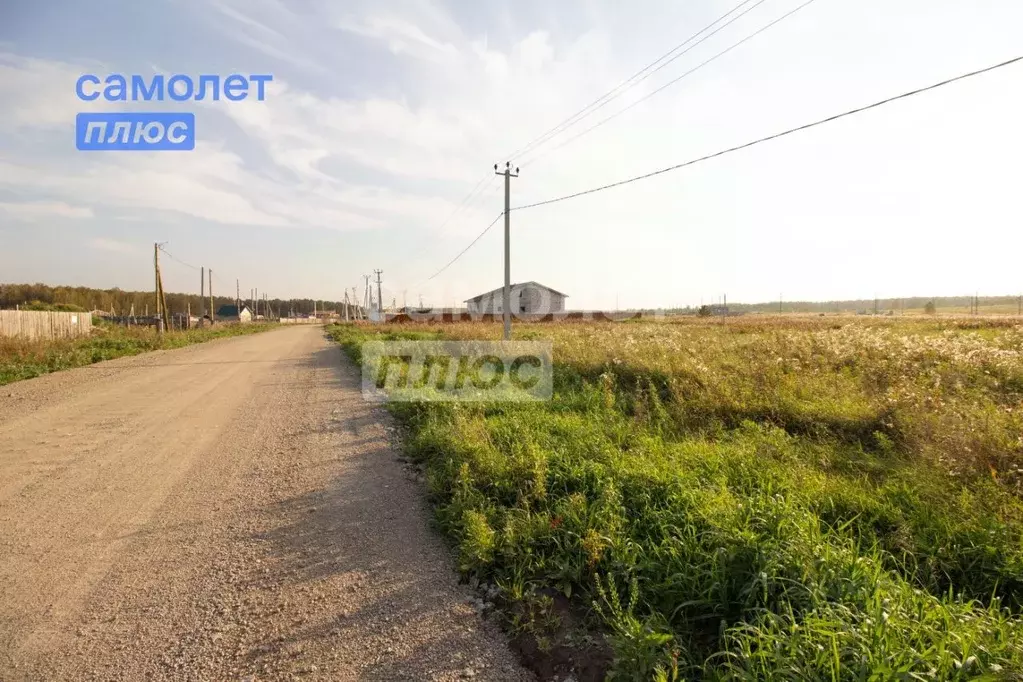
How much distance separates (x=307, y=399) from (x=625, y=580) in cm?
807

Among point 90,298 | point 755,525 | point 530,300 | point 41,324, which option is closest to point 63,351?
point 41,324

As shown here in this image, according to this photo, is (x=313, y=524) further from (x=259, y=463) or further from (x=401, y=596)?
(x=259, y=463)

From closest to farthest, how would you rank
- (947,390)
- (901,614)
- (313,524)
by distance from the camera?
(901,614), (313,524), (947,390)

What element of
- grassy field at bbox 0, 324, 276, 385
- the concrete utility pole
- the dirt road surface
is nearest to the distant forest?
grassy field at bbox 0, 324, 276, 385

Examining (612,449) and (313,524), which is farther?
(612,449)

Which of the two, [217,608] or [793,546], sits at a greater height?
[793,546]

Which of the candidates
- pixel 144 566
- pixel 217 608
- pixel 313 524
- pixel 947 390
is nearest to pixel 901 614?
pixel 217 608

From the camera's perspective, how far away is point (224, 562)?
3.40 meters

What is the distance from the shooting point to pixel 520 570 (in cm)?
312

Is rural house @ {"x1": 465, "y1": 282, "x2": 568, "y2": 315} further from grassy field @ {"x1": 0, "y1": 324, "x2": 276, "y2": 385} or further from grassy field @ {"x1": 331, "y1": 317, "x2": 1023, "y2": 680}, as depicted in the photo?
grassy field @ {"x1": 331, "y1": 317, "x2": 1023, "y2": 680}

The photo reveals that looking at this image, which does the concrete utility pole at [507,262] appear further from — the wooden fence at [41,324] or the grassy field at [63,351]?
the wooden fence at [41,324]

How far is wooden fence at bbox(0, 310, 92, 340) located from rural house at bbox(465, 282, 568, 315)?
37.7 meters

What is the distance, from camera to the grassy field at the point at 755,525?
2219 millimetres

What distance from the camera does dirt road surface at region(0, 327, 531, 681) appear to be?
250 centimetres
